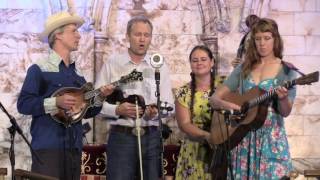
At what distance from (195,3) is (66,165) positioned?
7.92 ft

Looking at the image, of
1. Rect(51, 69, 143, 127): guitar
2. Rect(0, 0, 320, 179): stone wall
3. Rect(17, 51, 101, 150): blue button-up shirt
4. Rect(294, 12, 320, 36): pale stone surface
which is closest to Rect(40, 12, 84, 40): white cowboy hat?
Rect(17, 51, 101, 150): blue button-up shirt

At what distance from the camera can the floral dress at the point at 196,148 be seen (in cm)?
428

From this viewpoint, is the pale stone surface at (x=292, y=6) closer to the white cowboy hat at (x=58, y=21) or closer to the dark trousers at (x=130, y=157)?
the dark trousers at (x=130, y=157)

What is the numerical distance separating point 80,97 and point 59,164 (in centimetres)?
52

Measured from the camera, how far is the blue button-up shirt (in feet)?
13.1

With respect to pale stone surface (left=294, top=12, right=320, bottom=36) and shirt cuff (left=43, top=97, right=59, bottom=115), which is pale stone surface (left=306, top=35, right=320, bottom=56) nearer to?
pale stone surface (left=294, top=12, right=320, bottom=36)

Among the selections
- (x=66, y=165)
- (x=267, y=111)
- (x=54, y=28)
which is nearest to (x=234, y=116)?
(x=267, y=111)

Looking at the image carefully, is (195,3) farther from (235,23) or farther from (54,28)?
(54,28)

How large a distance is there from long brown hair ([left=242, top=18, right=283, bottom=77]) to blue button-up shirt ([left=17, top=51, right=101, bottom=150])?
1.33m

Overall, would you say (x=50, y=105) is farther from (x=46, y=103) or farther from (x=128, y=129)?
(x=128, y=129)

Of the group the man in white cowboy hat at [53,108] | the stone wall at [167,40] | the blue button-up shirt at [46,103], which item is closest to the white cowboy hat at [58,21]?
the man in white cowboy hat at [53,108]

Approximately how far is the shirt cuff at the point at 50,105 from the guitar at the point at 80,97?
2.3 inches

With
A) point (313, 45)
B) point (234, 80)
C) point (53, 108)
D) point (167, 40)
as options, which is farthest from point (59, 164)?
point (313, 45)

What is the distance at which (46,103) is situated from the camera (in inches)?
157
